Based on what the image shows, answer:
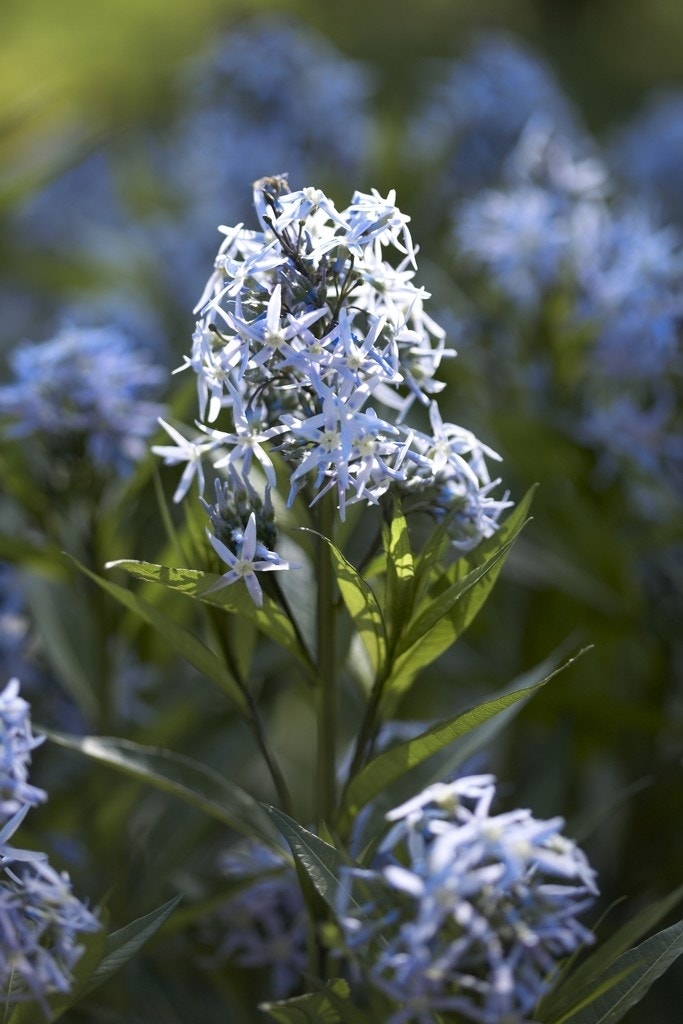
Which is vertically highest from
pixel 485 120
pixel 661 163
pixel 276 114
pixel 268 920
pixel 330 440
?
pixel 276 114

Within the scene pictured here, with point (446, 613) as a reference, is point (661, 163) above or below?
above

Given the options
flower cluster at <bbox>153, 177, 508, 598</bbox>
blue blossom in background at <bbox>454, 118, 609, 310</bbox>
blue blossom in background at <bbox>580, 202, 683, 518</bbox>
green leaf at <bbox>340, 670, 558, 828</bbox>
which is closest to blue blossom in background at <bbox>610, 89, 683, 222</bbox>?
blue blossom in background at <bbox>454, 118, 609, 310</bbox>

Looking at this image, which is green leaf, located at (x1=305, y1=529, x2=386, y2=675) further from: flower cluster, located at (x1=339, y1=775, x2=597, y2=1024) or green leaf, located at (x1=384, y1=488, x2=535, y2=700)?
flower cluster, located at (x1=339, y1=775, x2=597, y2=1024)

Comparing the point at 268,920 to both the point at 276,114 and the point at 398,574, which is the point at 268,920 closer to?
the point at 398,574

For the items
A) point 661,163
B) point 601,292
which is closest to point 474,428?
point 601,292

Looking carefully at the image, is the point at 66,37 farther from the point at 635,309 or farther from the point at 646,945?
the point at 646,945

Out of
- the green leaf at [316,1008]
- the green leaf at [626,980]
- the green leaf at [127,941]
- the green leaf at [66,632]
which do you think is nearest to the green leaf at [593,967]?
the green leaf at [626,980]

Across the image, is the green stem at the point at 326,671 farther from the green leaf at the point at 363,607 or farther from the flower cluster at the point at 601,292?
the flower cluster at the point at 601,292
